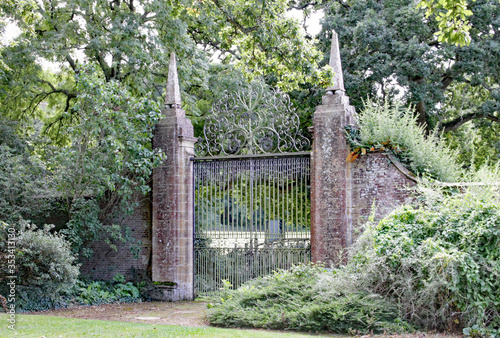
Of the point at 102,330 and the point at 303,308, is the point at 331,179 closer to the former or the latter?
the point at 303,308

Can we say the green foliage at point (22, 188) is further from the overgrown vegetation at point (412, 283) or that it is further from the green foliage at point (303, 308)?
the overgrown vegetation at point (412, 283)

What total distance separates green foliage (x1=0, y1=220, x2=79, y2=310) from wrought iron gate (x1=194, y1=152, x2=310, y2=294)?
2.71m

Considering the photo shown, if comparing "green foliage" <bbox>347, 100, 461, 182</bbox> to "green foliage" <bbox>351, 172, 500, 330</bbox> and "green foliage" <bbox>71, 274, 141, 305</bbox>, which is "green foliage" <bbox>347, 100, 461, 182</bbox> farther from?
"green foliage" <bbox>71, 274, 141, 305</bbox>

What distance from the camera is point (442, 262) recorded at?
6.85 meters

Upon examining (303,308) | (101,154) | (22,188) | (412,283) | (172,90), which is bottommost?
(303,308)

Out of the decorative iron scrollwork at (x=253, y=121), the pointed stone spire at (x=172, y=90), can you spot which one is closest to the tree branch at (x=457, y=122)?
the decorative iron scrollwork at (x=253, y=121)

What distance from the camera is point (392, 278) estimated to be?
721 cm

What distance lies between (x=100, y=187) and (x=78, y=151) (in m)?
0.86

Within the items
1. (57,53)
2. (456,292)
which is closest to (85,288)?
(57,53)

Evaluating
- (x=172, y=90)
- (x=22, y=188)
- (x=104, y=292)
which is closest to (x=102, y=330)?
(x=104, y=292)

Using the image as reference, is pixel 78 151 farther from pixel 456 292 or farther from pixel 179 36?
pixel 456 292

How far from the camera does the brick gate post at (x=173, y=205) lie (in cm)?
1090

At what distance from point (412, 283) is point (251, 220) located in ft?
13.4

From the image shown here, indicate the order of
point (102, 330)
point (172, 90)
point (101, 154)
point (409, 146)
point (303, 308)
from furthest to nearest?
1. point (172, 90)
2. point (101, 154)
3. point (409, 146)
4. point (303, 308)
5. point (102, 330)
